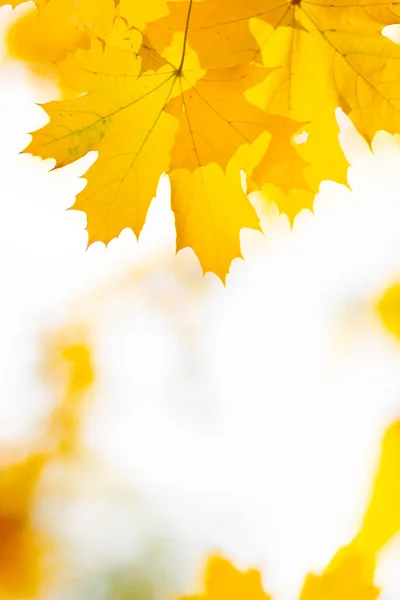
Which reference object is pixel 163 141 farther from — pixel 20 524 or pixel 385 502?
pixel 20 524

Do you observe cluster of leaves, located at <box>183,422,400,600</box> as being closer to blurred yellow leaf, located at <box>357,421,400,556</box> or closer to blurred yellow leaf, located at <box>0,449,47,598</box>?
blurred yellow leaf, located at <box>357,421,400,556</box>

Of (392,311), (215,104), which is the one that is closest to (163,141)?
(215,104)

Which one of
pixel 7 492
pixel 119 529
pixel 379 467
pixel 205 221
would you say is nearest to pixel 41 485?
pixel 7 492

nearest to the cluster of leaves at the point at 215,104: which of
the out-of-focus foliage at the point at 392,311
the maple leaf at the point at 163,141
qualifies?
the maple leaf at the point at 163,141

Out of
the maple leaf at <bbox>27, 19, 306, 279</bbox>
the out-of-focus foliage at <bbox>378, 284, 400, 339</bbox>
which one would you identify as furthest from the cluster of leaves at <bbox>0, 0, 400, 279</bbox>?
the out-of-focus foliage at <bbox>378, 284, 400, 339</bbox>

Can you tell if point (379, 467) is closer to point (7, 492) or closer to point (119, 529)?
point (119, 529)

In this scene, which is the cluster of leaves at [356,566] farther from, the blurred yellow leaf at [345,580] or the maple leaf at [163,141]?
the maple leaf at [163,141]
